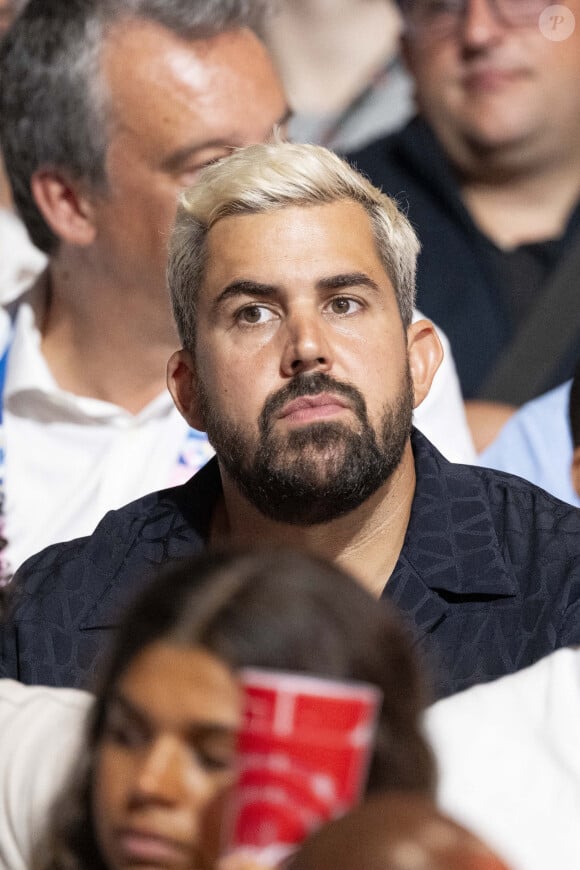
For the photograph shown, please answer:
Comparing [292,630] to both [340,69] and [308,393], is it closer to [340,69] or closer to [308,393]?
[308,393]

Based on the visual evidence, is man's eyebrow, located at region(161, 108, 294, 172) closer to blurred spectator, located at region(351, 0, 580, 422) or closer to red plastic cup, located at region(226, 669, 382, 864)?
blurred spectator, located at region(351, 0, 580, 422)

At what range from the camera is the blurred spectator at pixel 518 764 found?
96cm

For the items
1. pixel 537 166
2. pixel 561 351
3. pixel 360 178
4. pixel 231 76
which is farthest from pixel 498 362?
pixel 360 178

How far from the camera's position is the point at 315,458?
132 cm

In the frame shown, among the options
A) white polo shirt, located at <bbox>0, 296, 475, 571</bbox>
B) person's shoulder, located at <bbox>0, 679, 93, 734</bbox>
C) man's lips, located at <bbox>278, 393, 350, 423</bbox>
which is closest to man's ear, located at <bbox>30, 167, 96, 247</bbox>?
white polo shirt, located at <bbox>0, 296, 475, 571</bbox>

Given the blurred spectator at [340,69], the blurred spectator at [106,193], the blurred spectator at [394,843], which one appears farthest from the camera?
the blurred spectator at [340,69]

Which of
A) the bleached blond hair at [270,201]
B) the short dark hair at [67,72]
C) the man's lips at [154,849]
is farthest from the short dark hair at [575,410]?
the man's lips at [154,849]

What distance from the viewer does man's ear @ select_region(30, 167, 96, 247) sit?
2.16 meters

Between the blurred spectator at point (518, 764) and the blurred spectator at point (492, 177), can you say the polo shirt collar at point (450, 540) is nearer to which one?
the blurred spectator at point (518, 764)

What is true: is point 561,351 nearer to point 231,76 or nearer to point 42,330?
point 231,76

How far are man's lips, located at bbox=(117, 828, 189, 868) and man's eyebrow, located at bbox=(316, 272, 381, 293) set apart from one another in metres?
0.65

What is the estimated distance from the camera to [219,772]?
83cm

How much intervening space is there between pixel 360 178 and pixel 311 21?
1.06 meters

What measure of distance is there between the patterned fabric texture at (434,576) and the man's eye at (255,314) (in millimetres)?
228
